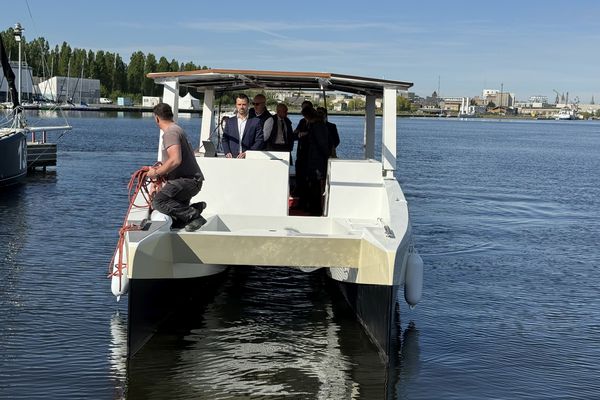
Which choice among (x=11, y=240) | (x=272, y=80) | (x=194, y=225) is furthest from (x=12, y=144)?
(x=194, y=225)

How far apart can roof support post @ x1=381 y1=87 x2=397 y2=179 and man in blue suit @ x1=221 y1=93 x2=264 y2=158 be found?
182 centimetres

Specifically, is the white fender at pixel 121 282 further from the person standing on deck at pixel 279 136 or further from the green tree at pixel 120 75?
the green tree at pixel 120 75

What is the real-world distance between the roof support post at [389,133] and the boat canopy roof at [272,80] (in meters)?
0.15

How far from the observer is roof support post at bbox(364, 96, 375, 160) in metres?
15.0

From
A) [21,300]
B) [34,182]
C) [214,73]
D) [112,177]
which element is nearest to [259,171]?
[214,73]

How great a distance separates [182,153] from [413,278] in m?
3.33

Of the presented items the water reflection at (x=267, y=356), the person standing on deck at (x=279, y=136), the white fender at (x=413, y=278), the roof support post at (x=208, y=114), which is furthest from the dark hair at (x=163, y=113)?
the roof support post at (x=208, y=114)

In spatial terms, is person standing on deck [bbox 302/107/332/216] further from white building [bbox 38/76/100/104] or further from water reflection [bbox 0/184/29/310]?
white building [bbox 38/76/100/104]

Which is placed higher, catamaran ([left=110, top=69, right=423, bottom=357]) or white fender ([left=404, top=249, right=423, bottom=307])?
catamaran ([left=110, top=69, right=423, bottom=357])

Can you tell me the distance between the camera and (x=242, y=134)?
12617 millimetres

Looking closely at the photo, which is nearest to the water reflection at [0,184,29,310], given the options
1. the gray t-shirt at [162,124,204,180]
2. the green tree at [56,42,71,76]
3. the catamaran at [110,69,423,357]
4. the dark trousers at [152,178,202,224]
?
the catamaran at [110,69,423,357]

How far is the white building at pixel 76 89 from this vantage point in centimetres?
12938

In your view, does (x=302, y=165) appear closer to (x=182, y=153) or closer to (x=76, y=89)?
(x=182, y=153)

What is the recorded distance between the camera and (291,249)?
9188 millimetres
